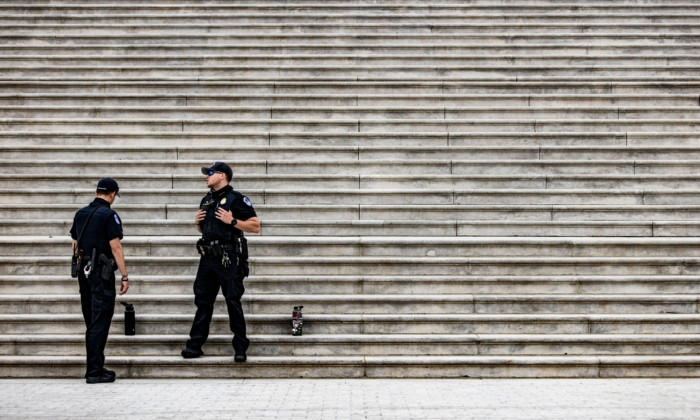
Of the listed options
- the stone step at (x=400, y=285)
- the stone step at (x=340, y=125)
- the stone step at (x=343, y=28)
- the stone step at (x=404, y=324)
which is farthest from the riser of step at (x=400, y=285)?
the stone step at (x=343, y=28)

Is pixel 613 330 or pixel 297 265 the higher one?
pixel 297 265

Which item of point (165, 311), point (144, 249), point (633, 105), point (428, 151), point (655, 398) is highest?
point (633, 105)

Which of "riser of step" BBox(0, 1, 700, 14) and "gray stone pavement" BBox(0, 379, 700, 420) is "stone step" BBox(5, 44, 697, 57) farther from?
"gray stone pavement" BBox(0, 379, 700, 420)

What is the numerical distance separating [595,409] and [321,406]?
87.1 inches

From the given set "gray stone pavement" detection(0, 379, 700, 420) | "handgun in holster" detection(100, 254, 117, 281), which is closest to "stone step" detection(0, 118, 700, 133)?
"handgun in holster" detection(100, 254, 117, 281)

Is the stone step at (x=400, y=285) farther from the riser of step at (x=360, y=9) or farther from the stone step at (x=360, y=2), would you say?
the stone step at (x=360, y=2)

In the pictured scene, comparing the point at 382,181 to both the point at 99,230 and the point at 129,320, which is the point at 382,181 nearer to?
the point at 129,320

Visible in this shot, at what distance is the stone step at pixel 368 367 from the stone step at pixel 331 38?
6.39 metres

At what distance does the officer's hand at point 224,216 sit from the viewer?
6.90 meters

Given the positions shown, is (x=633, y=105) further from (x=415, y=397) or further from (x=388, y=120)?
(x=415, y=397)

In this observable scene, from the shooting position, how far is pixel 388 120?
10.1 meters

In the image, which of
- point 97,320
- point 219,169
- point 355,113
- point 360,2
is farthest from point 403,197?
point 360,2

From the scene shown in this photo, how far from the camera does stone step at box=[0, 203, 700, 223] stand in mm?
8664

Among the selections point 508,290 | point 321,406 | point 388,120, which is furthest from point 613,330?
point 388,120
